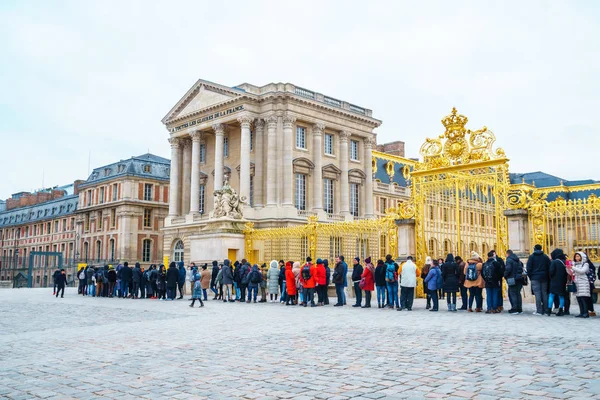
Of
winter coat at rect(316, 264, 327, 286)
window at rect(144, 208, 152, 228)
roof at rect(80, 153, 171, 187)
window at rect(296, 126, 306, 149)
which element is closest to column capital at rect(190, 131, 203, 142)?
window at rect(296, 126, 306, 149)

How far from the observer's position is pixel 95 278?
25703mm

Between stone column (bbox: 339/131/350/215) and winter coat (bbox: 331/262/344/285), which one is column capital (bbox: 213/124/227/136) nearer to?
stone column (bbox: 339/131/350/215)

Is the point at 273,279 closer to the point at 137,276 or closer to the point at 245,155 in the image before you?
the point at 137,276

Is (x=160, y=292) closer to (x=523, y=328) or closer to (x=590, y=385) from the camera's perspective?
(x=523, y=328)

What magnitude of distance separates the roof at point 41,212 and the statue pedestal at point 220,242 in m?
48.7

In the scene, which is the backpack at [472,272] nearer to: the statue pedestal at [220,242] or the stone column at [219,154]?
the statue pedestal at [220,242]

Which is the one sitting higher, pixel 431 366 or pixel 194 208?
pixel 194 208

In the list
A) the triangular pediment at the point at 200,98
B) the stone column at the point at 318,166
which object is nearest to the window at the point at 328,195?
the stone column at the point at 318,166

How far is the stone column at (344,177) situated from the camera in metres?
44.7

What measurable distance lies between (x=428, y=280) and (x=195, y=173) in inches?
1271

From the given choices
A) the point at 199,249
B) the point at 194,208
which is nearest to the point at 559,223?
the point at 199,249

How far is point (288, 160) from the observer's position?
4097 centimetres

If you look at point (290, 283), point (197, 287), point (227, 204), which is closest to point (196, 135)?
point (227, 204)

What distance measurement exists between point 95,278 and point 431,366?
71.7 feet
